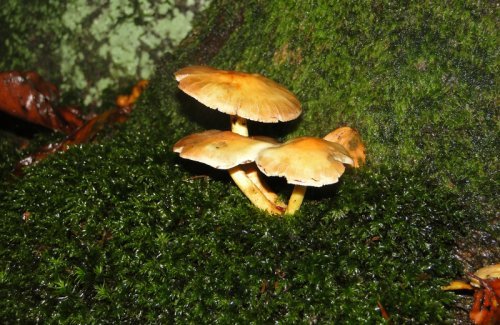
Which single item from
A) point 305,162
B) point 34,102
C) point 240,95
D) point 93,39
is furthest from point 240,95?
point 34,102

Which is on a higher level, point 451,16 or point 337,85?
point 451,16

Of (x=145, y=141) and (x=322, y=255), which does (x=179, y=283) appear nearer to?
(x=322, y=255)

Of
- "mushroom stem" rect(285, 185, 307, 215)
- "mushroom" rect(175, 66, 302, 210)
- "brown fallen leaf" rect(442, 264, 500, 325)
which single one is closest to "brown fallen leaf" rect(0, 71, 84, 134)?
"mushroom" rect(175, 66, 302, 210)

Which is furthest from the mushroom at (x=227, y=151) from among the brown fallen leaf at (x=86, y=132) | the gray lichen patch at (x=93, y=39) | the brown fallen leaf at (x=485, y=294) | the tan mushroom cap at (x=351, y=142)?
the gray lichen patch at (x=93, y=39)

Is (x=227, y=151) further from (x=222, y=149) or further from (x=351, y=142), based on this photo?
(x=351, y=142)

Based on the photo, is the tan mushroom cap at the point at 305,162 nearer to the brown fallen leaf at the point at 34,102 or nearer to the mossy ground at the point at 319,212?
the mossy ground at the point at 319,212

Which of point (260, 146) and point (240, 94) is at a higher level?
point (240, 94)

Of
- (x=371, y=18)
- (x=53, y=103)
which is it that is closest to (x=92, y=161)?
(x=53, y=103)
